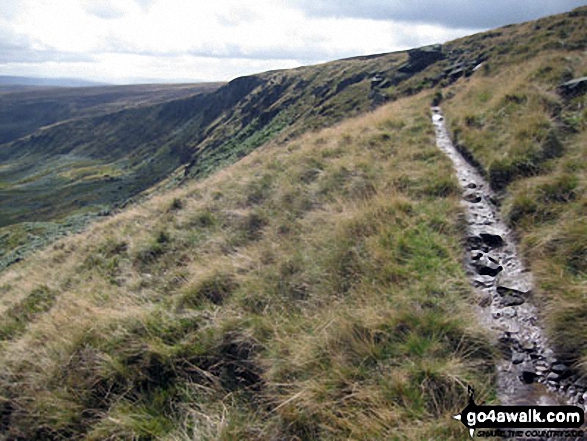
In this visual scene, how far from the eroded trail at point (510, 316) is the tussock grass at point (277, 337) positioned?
0.23 m

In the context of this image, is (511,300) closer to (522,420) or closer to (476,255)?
(476,255)

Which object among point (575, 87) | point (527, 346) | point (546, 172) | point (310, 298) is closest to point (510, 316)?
point (527, 346)

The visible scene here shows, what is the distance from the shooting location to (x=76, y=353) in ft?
15.1

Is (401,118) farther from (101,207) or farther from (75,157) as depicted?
(75,157)

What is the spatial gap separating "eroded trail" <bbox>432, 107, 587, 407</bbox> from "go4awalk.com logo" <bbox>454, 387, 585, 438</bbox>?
0.12 m

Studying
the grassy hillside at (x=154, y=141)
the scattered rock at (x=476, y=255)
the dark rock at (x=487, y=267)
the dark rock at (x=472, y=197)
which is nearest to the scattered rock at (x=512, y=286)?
the dark rock at (x=487, y=267)

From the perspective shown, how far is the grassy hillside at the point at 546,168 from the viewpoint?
3.87 meters

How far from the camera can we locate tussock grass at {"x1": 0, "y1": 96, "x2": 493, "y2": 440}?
11.0 ft

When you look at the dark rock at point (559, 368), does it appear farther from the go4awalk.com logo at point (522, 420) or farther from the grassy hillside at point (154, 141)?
the grassy hillside at point (154, 141)

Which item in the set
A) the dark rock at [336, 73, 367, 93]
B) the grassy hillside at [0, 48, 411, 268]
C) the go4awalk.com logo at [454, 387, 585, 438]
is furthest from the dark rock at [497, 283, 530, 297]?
the dark rock at [336, 73, 367, 93]

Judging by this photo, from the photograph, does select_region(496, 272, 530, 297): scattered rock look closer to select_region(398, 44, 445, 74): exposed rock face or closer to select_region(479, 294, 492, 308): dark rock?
select_region(479, 294, 492, 308): dark rock

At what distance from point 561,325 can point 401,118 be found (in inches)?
459

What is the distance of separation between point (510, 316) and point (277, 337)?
2.65m

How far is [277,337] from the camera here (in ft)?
13.8
